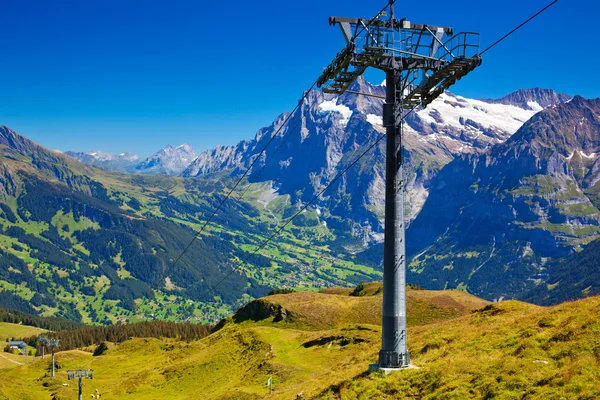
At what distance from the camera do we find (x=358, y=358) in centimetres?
5194

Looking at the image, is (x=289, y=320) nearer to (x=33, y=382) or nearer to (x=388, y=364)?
(x=33, y=382)

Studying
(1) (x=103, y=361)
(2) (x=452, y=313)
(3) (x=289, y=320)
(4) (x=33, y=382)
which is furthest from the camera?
(1) (x=103, y=361)

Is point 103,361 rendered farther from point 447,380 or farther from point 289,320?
point 447,380

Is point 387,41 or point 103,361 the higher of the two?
point 387,41

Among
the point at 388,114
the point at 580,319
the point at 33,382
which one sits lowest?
the point at 33,382

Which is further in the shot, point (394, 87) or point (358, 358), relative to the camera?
point (358, 358)

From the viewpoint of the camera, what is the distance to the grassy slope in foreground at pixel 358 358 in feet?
85.3

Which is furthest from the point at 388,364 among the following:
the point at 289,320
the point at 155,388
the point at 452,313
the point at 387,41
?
the point at 289,320

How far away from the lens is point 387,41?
32.1 m

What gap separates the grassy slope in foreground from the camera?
25989 mm

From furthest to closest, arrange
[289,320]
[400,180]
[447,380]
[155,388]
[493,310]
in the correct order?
[289,320] < [155,388] < [493,310] < [400,180] < [447,380]

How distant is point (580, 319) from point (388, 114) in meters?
15.9

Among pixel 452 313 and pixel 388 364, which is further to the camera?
pixel 452 313

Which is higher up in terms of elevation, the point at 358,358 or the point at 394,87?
the point at 394,87
